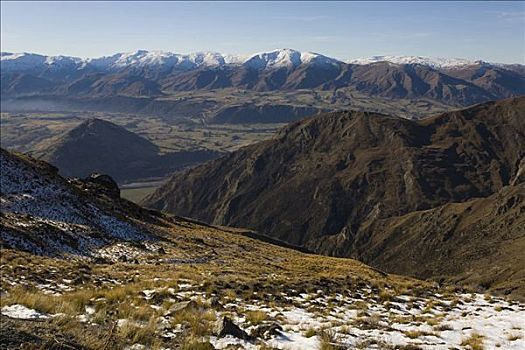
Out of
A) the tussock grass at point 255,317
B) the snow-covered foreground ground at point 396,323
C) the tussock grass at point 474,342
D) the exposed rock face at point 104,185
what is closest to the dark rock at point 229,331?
the snow-covered foreground ground at point 396,323

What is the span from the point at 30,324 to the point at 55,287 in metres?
8.75

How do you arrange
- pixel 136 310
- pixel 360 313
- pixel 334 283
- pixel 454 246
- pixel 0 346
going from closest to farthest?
pixel 0 346, pixel 136 310, pixel 360 313, pixel 334 283, pixel 454 246

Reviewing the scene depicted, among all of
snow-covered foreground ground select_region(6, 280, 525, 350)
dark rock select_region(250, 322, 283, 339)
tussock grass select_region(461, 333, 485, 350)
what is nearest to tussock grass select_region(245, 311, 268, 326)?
snow-covered foreground ground select_region(6, 280, 525, 350)

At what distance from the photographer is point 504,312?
1756 centimetres

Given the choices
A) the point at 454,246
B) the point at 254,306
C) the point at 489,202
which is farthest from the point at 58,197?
the point at 489,202

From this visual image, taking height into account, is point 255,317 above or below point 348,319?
above

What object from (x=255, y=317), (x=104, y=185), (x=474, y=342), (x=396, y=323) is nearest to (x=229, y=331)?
(x=255, y=317)

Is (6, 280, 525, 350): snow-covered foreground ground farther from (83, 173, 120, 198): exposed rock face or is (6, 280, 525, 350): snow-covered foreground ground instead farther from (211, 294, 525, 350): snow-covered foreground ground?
(83, 173, 120, 198): exposed rock face

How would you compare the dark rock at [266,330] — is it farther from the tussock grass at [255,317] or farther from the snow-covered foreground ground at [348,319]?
the tussock grass at [255,317]

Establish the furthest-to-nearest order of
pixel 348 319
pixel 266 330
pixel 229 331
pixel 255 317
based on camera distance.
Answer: pixel 348 319 < pixel 255 317 < pixel 266 330 < pixel 229 331

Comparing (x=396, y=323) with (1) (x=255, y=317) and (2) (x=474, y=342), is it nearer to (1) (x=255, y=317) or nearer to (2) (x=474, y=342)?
(2) (x=474, y=342)

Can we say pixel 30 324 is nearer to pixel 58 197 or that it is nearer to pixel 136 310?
pixel 136 310

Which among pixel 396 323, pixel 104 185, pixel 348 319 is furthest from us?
pixel 104 185

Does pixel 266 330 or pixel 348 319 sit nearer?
pixel 266 330
